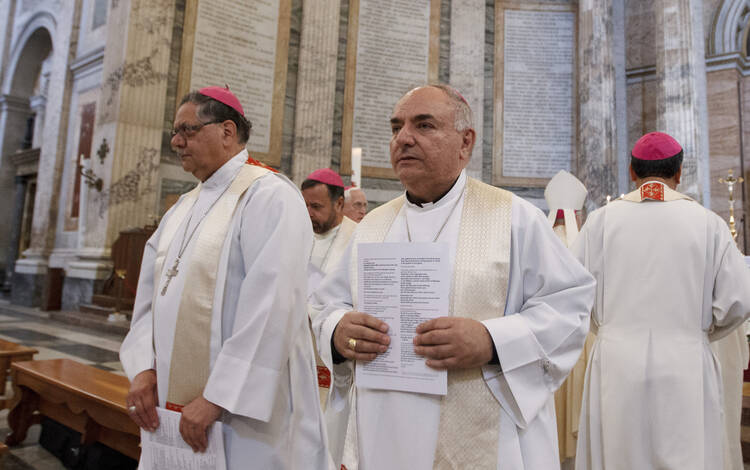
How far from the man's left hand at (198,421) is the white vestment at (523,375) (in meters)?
0.49

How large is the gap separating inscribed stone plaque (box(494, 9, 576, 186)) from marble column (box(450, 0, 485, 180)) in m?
0.59

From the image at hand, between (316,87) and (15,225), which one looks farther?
(15,225)

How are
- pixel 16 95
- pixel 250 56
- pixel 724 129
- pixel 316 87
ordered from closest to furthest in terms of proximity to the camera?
pixel 250 56 → pixel 316 87 → pixel 724 129 → pixel 16 95

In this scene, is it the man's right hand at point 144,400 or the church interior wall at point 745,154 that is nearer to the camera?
the man's right hand at point 144,400

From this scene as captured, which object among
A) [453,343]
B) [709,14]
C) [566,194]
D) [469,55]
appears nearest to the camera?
[453,343]

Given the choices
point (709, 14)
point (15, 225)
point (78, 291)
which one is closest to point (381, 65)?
point (78, 291)

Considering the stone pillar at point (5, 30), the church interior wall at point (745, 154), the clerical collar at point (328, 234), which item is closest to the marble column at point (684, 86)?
the church interior wall at point (745, 154)

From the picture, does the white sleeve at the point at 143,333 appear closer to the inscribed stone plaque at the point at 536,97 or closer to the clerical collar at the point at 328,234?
the clerical collar at the point at 328,234

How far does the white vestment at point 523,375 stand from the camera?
1.42m

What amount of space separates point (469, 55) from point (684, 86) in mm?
4265

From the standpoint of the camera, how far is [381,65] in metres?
10.8

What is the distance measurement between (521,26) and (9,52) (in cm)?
1545

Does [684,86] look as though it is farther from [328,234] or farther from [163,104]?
[163,104]

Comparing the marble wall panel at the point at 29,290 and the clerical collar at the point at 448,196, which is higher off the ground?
the clerical collar at the point at 448,196
